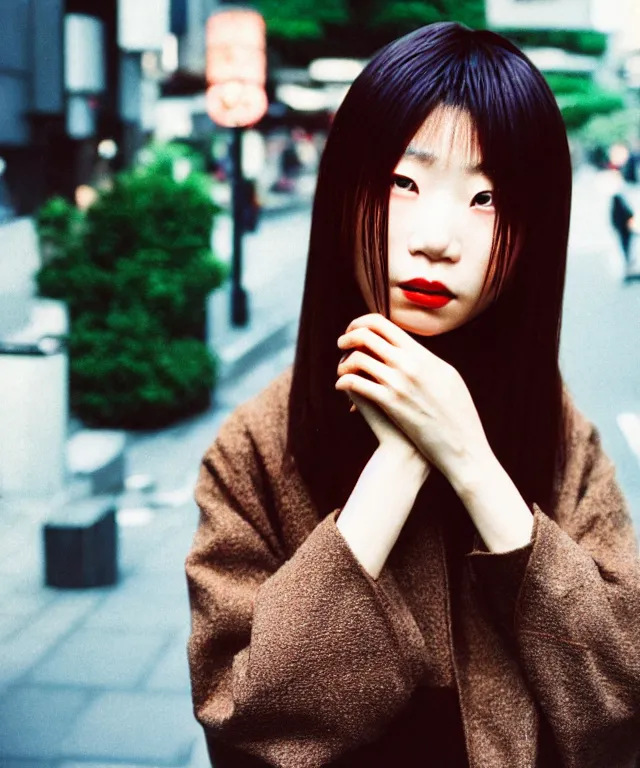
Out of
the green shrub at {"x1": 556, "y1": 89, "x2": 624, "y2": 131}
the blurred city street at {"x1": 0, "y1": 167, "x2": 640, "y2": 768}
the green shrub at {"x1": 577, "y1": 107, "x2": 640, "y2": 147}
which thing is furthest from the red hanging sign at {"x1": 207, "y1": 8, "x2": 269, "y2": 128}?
the green shrub at {"x1": 577, "y1": 107, "x2": 640, "y2": 147}

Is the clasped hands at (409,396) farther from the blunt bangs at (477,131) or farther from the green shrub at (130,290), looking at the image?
the green shrub at (130,290)

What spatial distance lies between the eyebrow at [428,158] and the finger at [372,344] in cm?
21

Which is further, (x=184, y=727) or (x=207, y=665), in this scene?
(x=184, y=727)

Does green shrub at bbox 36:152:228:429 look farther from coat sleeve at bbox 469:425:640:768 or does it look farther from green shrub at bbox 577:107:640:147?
green shrub at bbox 577:107:640:147

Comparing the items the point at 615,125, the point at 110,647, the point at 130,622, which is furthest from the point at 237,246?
the point at 615,125

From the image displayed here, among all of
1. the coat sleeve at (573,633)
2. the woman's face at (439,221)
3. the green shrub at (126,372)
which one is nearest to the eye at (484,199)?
the woman's face at (439,221)

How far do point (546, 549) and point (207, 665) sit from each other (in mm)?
440

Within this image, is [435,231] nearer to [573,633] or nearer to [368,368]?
[368,368]

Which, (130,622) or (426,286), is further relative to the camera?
(130,622)

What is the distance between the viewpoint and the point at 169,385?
823 centimetres

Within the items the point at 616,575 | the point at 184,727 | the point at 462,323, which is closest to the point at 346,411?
the point at 462,323

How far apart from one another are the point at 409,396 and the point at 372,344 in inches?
2.9

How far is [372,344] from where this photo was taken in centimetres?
115

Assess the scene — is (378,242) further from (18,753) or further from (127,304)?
(127,304)
